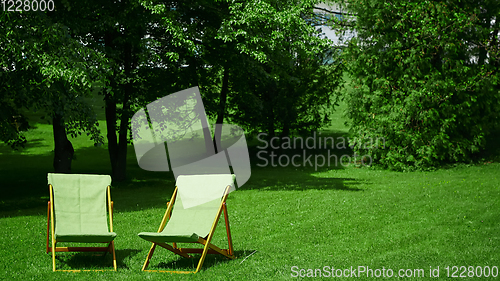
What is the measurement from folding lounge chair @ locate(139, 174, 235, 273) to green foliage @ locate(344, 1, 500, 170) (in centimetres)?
1181

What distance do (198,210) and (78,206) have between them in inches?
61.6

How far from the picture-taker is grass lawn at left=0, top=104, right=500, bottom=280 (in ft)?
16.0

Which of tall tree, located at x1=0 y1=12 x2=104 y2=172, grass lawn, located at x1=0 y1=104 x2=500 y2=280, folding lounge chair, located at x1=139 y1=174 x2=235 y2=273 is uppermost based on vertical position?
tall tree, located at x1=0 y1=12 x2=104 y2=172

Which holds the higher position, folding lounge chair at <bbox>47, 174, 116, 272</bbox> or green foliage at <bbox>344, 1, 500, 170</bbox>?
green foliage at <bbox>344, 1, 500, 170</bbox>

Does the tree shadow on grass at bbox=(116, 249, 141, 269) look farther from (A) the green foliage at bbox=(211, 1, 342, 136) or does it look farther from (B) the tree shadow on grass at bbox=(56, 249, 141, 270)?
(A) the green foliage at bbox=(211, 1, 342, 136)

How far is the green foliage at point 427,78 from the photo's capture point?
50.3ft

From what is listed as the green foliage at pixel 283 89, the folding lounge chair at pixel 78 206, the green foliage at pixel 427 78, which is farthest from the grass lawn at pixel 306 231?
the green foliage at pixel 283 89

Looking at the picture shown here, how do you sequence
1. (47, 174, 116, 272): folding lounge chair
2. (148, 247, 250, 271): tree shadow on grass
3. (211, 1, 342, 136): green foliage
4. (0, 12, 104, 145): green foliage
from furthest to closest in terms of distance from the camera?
(211, 1, 342, 136): green foliage < (0, 12, 104, 145): green foliage < (47, 174, 116, 272): folding lounge chair < (148, 247, 250, 271): tree shadow on grass

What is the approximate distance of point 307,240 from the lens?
6.17 metres

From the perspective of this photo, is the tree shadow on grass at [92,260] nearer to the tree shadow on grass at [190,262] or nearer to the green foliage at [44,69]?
the tree shadow on grass at [190,262]

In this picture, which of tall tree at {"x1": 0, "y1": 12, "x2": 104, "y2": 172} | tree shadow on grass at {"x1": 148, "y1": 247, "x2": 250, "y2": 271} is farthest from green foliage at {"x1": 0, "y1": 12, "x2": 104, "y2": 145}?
tree shadow on grass at {"x1": 148, "y1": 247, "x2": 250, "y2": 271}

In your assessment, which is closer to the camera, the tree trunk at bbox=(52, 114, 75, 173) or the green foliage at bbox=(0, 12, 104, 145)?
the green foliage at bbox=(0, 12, 104, 145)

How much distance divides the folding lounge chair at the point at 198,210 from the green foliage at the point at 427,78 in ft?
38.7

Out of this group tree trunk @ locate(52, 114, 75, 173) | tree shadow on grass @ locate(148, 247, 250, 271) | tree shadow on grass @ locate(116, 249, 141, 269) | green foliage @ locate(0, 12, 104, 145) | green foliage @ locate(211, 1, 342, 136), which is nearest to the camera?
tree shadow on grass @ locate(148, 247, 250, 271)
